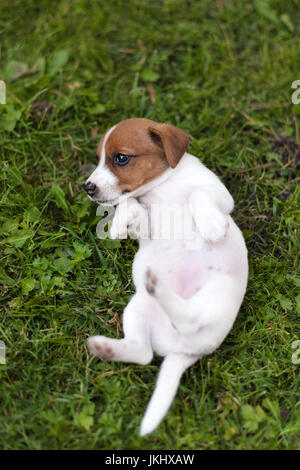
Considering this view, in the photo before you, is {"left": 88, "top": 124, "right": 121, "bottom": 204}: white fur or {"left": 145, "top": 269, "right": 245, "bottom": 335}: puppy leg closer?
{"left": 145, "top": 269, "right": 245, "bottom": 335}: puppy leg

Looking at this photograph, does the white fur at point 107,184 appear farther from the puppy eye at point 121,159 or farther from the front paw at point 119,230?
the front paw at point 119,230

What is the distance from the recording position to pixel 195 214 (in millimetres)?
3938

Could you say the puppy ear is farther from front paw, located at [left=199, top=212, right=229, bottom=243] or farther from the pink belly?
the pink belly

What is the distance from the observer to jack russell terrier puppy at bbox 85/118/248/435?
3682 mm

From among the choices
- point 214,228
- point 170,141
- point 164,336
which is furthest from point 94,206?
point 164,336

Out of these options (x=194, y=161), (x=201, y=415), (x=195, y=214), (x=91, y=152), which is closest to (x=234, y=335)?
(x=201, y=415)

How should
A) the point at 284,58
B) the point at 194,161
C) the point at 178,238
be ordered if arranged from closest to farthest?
the point at 178,238
the point at 194,161
the point at 284,58

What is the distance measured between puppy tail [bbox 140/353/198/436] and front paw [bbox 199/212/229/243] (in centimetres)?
88

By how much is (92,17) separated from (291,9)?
7.81ft

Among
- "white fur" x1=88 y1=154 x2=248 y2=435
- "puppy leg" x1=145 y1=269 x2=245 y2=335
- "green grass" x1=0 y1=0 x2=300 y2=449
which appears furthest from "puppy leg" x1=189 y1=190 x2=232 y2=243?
"green grass" x1=0 y1=0 x2=300 y2=449

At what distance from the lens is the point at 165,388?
367 cm

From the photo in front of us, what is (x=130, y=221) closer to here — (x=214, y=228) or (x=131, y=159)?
(x=131, y=159)

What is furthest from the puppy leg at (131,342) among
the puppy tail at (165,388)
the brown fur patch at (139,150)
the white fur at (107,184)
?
the brown fur patch at (139,150)

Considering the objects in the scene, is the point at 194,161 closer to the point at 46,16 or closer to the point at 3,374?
the point at 3,374
